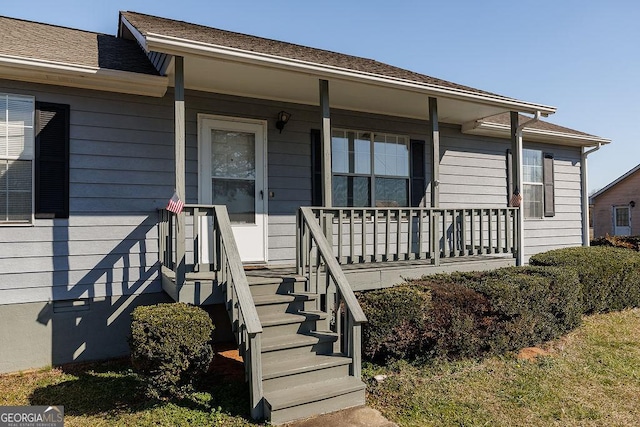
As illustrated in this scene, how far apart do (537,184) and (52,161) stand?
8.69 metres

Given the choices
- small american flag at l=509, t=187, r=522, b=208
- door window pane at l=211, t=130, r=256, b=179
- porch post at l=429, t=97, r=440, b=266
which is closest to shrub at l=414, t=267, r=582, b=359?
porch post at l=429, t=97, r=440, b=266

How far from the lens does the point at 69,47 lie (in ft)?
17.2

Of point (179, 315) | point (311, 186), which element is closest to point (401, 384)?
point (179, 315)

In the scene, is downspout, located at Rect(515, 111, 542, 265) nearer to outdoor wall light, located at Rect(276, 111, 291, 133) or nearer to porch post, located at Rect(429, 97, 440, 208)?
porch post, located at Rect(429, 97, 440, 208)

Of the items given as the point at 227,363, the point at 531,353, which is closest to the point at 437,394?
the point at 531,353

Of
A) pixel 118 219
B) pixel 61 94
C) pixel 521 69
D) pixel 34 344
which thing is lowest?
pixel 34 344

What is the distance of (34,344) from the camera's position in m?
4.69

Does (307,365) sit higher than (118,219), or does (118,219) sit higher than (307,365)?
(118,219)

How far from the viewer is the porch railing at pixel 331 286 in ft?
12.3

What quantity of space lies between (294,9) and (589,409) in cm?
896

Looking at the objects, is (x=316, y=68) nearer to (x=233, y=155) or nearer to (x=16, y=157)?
(x=233, y=155)

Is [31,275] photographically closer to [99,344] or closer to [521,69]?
[99,344]

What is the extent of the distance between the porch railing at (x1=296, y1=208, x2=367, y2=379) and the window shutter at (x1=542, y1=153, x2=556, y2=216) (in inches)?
242

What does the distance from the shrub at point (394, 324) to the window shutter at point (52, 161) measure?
12.3 ft
